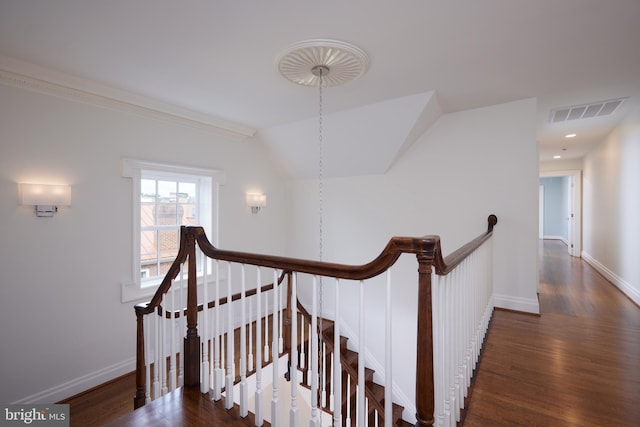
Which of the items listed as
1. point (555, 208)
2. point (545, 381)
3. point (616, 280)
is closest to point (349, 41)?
point (545, 381)

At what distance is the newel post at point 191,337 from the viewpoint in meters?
1.79

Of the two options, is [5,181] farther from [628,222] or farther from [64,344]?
[628,222]

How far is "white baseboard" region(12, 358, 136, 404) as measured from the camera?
2.53 metres

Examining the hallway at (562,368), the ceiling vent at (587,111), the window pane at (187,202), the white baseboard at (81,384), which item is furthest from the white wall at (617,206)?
the white baseboard at (81,384)

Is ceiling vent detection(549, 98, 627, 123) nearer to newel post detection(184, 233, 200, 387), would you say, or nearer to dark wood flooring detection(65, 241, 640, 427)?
dark wood flooring detection(65, 241, 640, 427)

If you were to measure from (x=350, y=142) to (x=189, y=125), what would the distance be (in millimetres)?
2045

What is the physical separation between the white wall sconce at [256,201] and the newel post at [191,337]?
257 cm

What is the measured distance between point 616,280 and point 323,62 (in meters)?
5.18

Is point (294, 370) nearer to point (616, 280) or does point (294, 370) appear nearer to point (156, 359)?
point (156, 359)

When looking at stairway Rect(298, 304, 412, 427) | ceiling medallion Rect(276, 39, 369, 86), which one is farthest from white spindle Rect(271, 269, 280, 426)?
stairway Rect(298, 304, 412, 427)

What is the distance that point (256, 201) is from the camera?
4430 mm

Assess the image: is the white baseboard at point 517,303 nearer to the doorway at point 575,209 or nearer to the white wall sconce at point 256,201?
the white wall sconce at point 256,201

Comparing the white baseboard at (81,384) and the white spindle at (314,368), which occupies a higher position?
the white spindle at (314,368)

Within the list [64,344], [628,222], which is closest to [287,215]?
[64,344]
